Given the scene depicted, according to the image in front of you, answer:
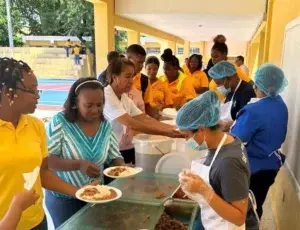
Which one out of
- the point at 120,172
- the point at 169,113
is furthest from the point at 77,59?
the point at 120,172

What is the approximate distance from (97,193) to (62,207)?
249mm

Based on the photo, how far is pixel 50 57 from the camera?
9.96 metres

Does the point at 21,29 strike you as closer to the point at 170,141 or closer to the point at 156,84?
the point at 156,84

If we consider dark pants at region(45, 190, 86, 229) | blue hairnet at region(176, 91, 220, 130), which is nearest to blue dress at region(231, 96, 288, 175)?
blue hairnet at region(176, 91, 220, 130)

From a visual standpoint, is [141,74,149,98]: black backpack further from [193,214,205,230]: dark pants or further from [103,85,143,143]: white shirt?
[193,214,205,230]: dark pants

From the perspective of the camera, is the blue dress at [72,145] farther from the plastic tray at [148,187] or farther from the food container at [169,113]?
the food container at [169,113]

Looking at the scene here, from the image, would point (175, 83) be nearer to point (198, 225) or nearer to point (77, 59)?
point (198, 225)

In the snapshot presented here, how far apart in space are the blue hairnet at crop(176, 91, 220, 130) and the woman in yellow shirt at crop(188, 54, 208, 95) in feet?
10.4

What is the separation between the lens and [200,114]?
1069 millimetres

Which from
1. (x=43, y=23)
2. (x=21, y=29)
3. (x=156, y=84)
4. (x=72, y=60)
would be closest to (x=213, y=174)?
(x=156, y=84)

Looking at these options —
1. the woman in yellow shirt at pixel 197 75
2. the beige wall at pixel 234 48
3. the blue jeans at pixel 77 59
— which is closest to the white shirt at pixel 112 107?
the woman in yellow shirt at pixel 197 75

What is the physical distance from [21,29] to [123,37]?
3216 mm

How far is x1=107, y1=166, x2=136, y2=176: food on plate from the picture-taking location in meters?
1.47

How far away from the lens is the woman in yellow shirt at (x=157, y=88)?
10.1ft
